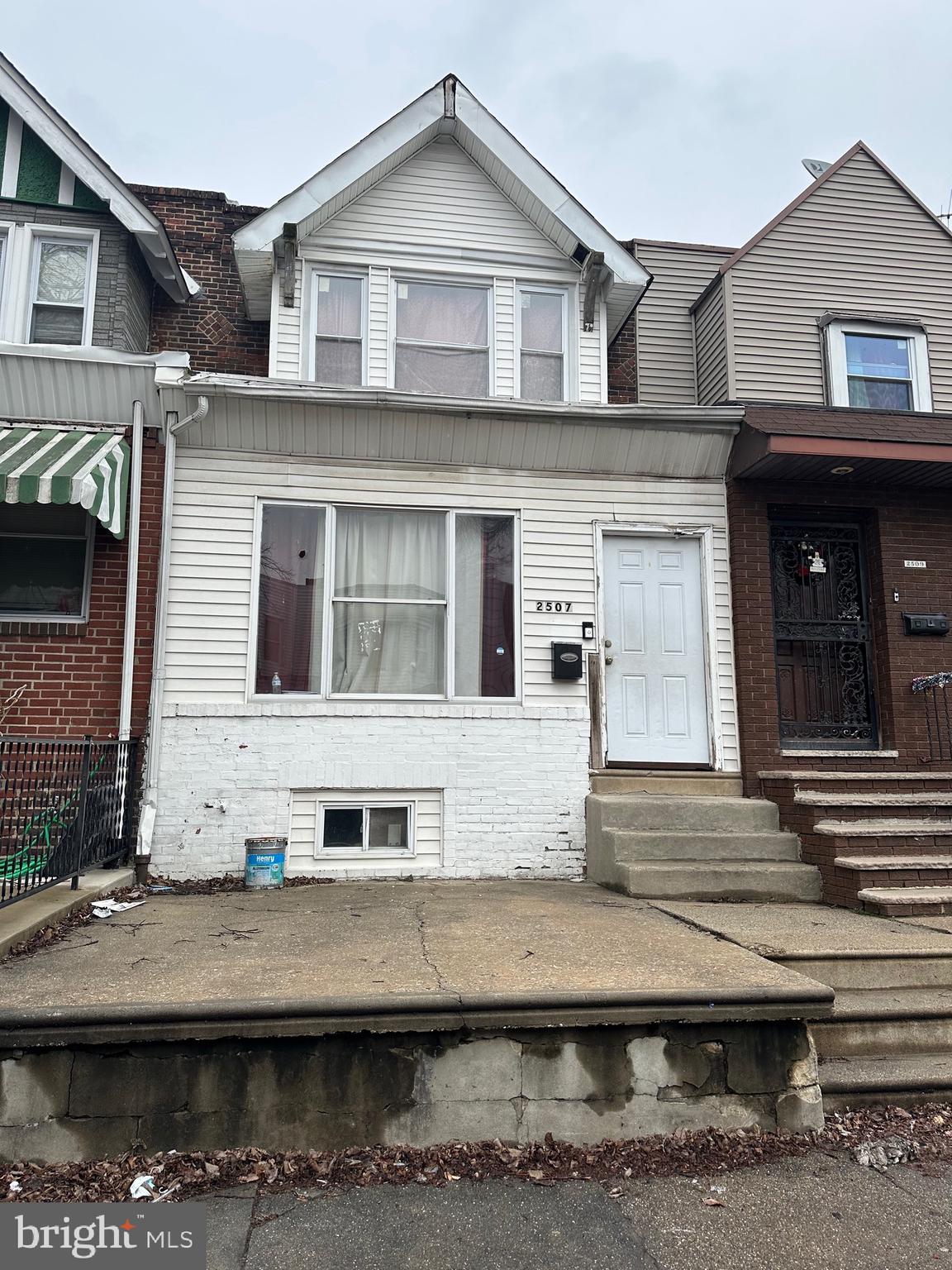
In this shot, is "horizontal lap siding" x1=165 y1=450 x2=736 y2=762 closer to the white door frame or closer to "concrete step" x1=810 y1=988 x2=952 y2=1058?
the white door frame

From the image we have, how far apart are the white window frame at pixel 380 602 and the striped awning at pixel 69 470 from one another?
1.21 meters

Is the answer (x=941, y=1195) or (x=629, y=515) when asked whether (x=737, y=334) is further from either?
(x=941, y=1195)

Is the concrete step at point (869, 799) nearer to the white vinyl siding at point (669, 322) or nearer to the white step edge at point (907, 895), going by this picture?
the white step edge at point (907, 895)

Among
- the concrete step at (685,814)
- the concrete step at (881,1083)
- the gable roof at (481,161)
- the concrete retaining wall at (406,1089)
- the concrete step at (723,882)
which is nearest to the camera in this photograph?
the concrete retaining wall at (406,1089)

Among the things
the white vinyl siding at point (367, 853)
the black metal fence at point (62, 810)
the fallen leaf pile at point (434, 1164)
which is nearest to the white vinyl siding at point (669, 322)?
the white vinyl siding at point (367, 853)

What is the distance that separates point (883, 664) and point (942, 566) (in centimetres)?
121

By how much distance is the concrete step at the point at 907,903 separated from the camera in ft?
18.1

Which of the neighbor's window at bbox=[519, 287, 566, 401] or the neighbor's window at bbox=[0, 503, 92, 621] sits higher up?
the neighbor's window at bbox=[519, 287, 566, 401]

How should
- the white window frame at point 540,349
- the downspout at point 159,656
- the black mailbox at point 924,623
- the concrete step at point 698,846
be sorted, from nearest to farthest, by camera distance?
1. the concrete step at point 698,846
2. the downspout at point 159,656
3. the black mailbox at point 924,623
4. the white window frame at point 540,349

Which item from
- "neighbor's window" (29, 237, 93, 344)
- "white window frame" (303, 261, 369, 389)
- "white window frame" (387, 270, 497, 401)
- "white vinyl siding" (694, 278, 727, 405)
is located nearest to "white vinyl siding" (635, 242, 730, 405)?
"white vinyl siding" (694, 278, 727, 405)

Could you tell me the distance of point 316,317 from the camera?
316 inches

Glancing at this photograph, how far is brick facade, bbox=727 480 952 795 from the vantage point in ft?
24.6

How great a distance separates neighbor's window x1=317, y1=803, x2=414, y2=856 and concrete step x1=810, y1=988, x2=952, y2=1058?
12.5ft

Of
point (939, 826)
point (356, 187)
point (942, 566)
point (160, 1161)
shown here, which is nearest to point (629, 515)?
point (942, 566)
